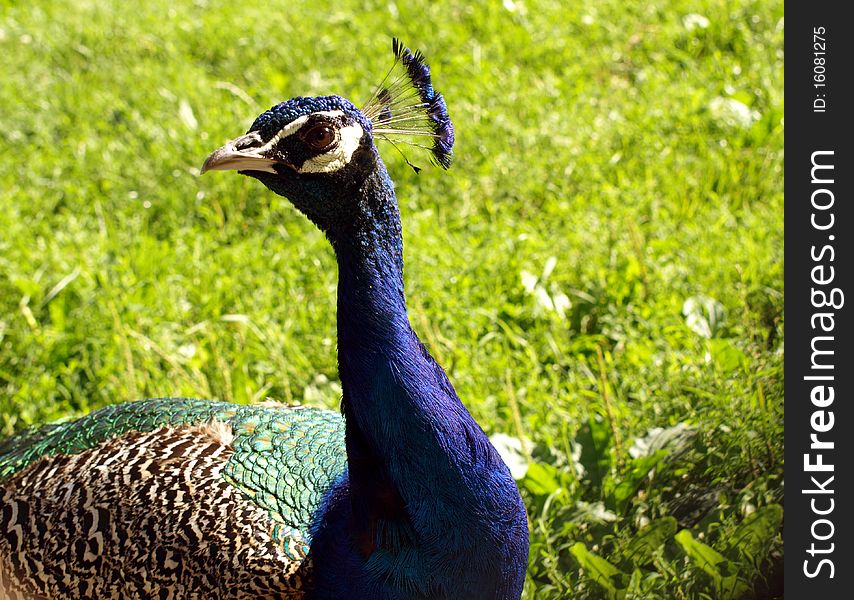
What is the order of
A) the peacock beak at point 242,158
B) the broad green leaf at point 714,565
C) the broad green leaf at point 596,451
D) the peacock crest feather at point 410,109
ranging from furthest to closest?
the broad green leaf at point 596,451
the broad green leaf at point 714,565
the peacock crest feather at point 410,109
the peacock beak at point 242,158

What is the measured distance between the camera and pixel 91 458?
6.64ft

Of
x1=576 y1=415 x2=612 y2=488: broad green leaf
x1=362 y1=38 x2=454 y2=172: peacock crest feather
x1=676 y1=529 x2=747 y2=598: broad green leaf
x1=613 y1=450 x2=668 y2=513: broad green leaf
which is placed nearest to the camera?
x1=362 y1=38 x2=454 y2=172: peacock crest feather

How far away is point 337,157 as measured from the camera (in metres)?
1.67

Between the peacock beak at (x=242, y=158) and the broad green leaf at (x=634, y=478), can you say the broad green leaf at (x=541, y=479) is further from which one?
the peacock beak at (x=242, y=158)

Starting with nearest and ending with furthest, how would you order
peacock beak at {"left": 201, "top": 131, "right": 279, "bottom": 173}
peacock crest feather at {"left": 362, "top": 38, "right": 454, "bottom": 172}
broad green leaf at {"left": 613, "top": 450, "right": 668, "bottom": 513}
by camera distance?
peacock beak at {"left": 201, "top": 131, "right": 279, "bottom": 173} → peacock crest feather at {"left": 362, "top": 38, "right": 454, "bottom": 172} → broad green leaf at {"left": 613, "top": 450, "right": 668, "bottom": 513}

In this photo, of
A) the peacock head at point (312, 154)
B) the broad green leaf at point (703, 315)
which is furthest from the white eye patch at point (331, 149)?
the broad green leaf at point (703, 315)

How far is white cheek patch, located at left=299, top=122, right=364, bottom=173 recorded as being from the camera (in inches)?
→ 65.5

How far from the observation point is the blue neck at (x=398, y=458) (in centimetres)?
172

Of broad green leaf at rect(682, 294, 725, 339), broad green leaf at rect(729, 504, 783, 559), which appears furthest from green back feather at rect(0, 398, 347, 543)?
broad green leaf at rect(682, 294, 725, 339)

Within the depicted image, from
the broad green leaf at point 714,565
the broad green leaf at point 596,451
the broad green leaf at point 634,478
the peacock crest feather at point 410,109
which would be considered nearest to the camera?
the peacock crest feather at point 410,109

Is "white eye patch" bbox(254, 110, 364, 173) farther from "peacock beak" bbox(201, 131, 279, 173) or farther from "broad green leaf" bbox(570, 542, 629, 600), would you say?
"broad green leaf" bbox(570, 542, 629, 600)

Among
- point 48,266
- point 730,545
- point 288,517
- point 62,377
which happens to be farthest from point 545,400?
point 48,266

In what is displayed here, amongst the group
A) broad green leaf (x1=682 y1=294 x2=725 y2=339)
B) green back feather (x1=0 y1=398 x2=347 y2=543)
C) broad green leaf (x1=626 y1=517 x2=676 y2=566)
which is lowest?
broad green leaf (x1=626 y1=517 x2=676 y2=566)

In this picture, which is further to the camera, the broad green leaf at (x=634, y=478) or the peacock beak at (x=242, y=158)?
the broad green leaf at (x=634, y=478)
